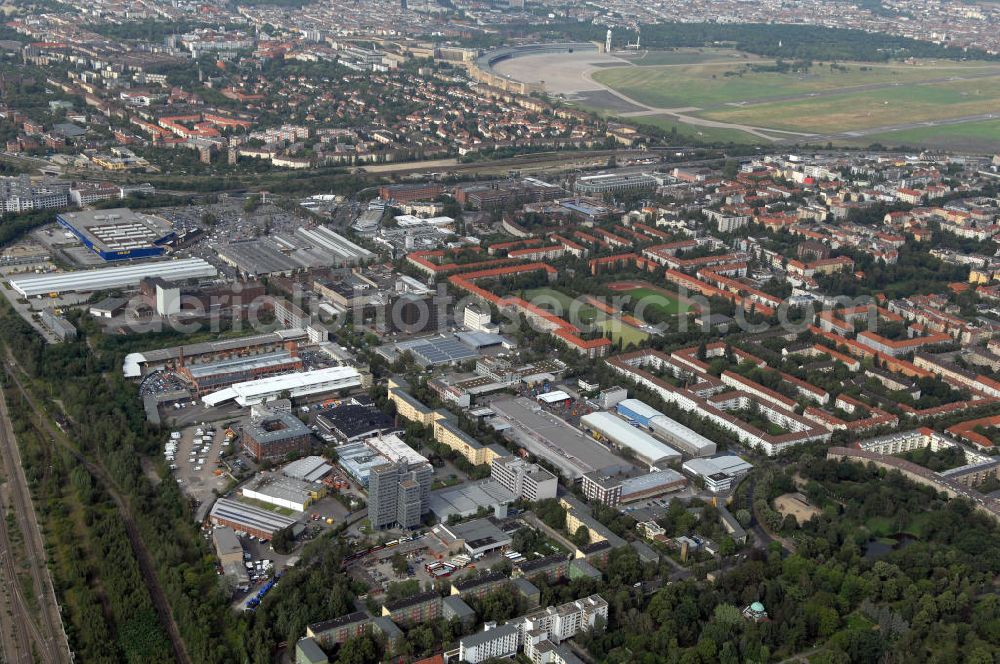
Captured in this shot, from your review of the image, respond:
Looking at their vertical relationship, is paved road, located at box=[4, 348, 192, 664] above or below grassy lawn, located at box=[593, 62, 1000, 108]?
above

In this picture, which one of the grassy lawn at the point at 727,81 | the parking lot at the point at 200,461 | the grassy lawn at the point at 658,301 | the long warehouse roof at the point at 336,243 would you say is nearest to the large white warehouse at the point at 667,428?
the grassy lawn at the point at 658,301

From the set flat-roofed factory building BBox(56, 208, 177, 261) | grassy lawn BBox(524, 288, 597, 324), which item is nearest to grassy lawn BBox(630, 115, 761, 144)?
grassy lawn BBox(524, 288, 597, 324)

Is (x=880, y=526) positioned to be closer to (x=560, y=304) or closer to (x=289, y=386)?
(x=560, y=304)

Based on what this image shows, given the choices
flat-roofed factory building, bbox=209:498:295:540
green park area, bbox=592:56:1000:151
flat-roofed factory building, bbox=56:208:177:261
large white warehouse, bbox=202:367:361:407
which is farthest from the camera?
green park area, bbox=592:56:1000:151

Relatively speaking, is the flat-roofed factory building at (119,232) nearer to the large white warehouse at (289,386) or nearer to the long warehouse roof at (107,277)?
the long warehouse roof at (107,277)

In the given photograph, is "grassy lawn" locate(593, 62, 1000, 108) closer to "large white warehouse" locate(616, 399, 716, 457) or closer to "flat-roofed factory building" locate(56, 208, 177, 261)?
"flat-roofed factory building" locate(56, 208, 177, 261)
